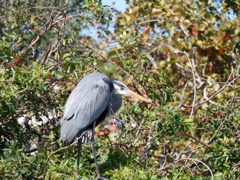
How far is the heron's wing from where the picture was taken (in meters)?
4.26

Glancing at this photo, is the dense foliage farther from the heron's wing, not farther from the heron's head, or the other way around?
the heron's wing

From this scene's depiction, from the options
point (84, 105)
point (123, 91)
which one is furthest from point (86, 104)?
point (123, 91)

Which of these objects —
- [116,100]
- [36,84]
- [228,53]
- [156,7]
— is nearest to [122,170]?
[36,84]

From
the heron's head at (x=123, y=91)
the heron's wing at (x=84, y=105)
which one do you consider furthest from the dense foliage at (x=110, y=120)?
the heron's wing at (x=84, y=105)

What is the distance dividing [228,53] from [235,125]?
2.36 meters

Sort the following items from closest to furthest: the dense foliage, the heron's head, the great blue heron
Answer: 1. the dense foliage
2. the great blue heron
3. the heron's head

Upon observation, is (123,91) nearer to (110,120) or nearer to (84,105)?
(110,120)

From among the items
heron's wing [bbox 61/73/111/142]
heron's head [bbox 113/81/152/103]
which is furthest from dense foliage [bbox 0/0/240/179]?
heron's wing [bbox 61/73/111/142]

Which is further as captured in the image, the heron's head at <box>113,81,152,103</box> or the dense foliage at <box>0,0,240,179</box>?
the heron's head at <box>113,81,152,103</box>

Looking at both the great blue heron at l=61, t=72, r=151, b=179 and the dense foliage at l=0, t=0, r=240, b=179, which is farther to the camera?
the great blue heron at l=61, t=72, r=151, b=179

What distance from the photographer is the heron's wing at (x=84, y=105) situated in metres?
4.26

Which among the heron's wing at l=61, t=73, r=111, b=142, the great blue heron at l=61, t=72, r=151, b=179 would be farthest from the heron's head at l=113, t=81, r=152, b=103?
the heron's wing at l=61, t=73, r=111, b=142

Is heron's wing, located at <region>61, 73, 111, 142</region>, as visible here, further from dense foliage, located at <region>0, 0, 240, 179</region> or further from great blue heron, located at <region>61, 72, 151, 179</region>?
dense foliage, located at <region>0, 0, 240, 179</region>

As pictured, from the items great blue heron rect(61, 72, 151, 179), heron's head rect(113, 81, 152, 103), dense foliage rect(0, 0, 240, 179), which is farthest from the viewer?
heron's head rect(113, 81, 152, 103)
